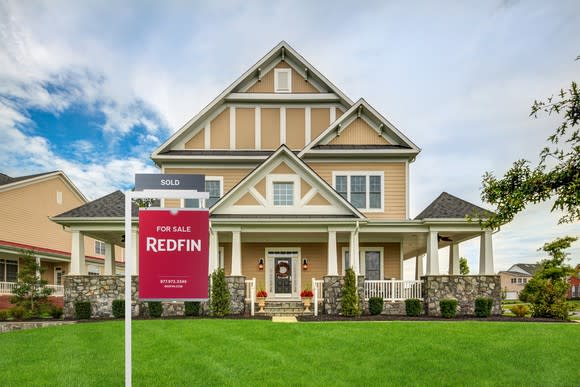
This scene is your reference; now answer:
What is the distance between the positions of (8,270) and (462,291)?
83.5 ft

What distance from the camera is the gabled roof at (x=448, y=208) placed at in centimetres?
1689

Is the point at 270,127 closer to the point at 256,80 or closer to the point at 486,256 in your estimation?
the point at 256,80

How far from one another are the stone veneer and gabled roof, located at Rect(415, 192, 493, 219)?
2419 millimetres

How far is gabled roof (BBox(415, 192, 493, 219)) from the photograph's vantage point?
1689 centimetres

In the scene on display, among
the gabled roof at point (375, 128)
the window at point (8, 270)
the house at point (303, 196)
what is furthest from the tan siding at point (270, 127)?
the window at point (8, 270)

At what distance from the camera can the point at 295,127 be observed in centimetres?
1986

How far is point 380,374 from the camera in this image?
7152 mm

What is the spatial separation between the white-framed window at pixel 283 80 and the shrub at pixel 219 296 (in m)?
9.37

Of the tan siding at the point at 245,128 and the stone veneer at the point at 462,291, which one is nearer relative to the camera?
the stone veneer at the point at 462,291

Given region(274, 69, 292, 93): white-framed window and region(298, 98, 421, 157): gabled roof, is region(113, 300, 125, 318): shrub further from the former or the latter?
region(274, 69, 292, 93): white-framed window

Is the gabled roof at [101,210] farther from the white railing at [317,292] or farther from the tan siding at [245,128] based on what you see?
the white railing at [317,292]

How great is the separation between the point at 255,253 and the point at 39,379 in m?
12.3

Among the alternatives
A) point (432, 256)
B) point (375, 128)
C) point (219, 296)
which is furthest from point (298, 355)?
point (375, 128)

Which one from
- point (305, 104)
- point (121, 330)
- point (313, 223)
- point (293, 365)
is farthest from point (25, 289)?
point (293, 365)
